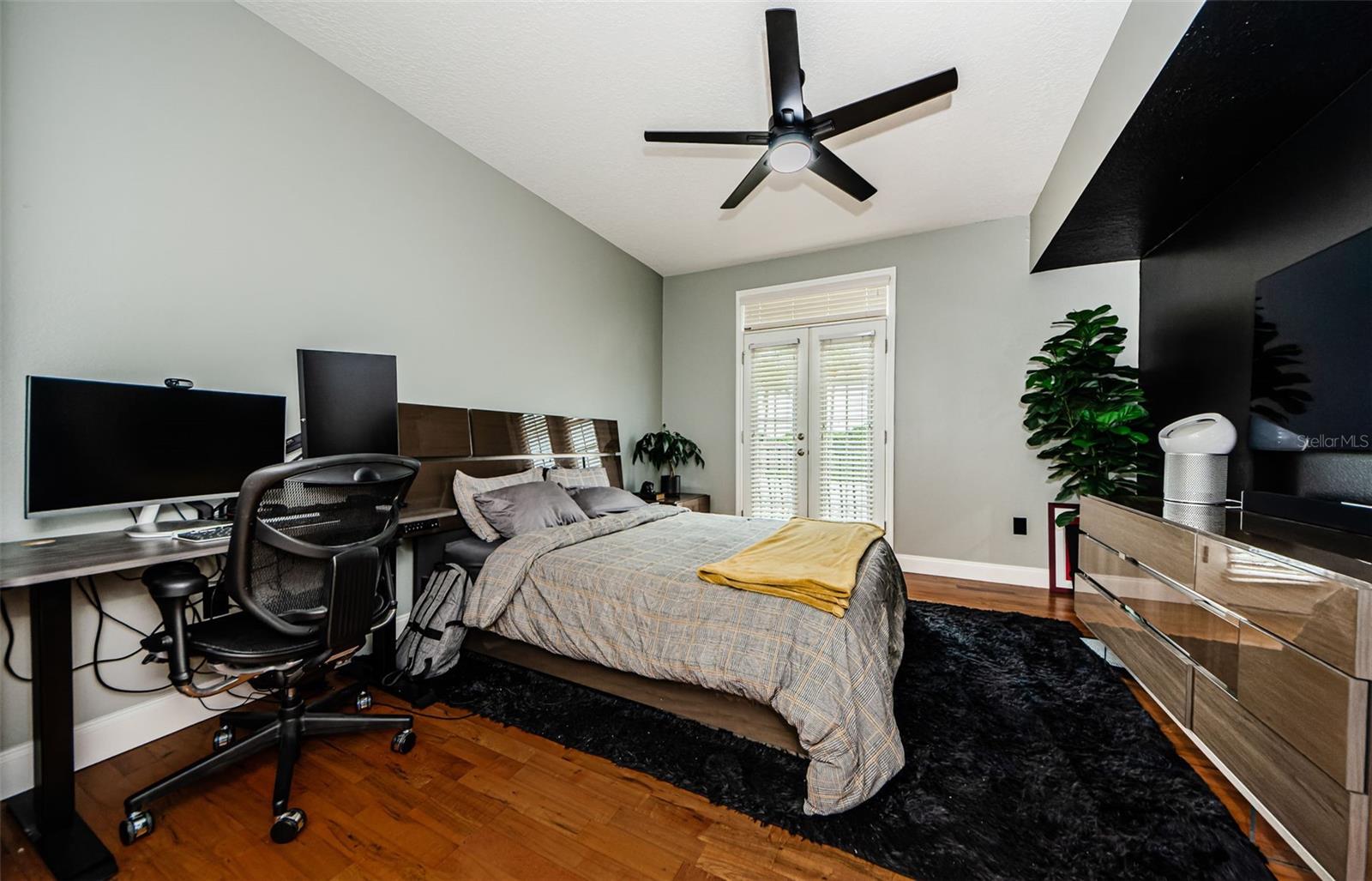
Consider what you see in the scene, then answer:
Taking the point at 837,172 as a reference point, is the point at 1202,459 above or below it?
below

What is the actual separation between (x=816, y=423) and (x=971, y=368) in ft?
4.31

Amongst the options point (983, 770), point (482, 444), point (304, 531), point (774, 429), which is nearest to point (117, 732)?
point (304, 531)

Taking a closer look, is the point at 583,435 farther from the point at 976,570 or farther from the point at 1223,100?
the point at 1223,100

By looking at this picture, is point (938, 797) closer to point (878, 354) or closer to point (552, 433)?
point (552, 433)

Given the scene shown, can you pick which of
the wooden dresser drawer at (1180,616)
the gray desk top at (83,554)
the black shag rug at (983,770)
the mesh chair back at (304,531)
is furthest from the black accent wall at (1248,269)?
the gray desk top at (83,554)

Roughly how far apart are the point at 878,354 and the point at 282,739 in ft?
14.4

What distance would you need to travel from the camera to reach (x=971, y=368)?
4023 mm

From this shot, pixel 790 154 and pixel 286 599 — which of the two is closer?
pixel 286 599

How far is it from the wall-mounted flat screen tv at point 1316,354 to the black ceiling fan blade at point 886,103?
1399 mm

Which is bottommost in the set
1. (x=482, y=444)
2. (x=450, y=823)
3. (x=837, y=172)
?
(x=450, y=823)

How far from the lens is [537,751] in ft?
5.90

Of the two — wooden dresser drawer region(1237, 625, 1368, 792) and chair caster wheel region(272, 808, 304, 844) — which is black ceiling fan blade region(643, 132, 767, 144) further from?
chair caster wheel region(272, 808, 304, 844)

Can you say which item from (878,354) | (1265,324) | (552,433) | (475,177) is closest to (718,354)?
(878,354)

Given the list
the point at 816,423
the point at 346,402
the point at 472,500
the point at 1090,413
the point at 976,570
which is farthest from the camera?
the point at 816,423
